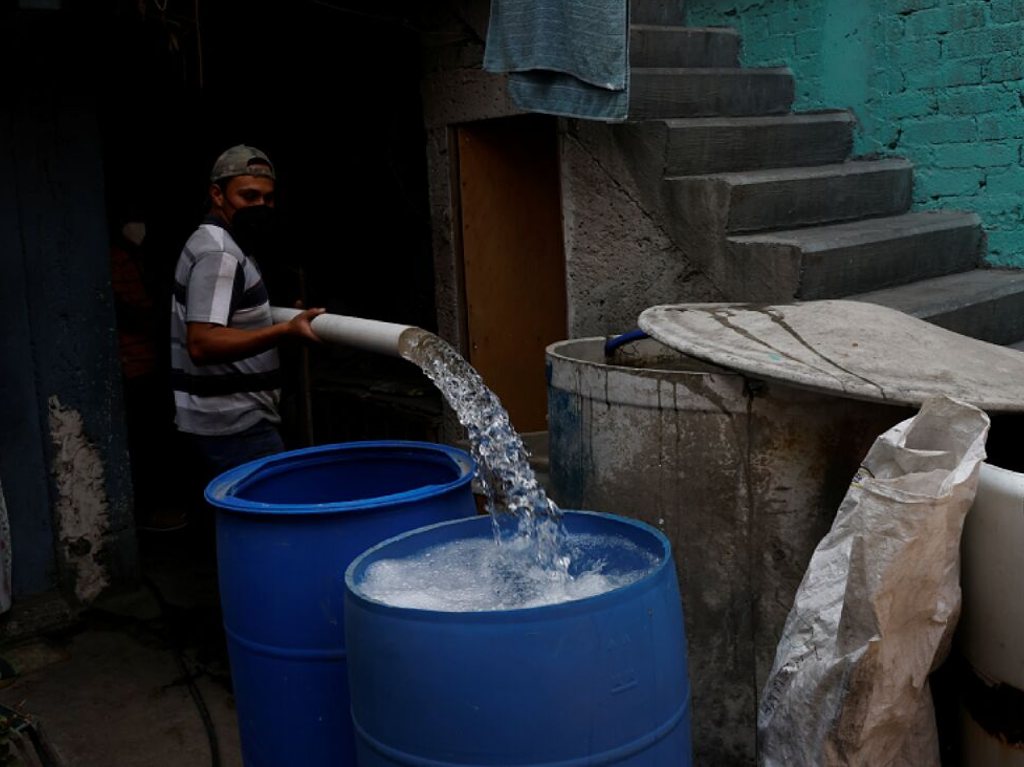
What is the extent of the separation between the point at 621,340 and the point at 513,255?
2.42 meters

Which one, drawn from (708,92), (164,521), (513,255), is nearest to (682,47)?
(708,92)

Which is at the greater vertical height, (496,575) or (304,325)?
(304,325)

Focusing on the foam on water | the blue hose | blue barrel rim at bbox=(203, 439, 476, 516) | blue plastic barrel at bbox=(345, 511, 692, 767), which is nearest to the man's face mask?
blue barrel rim at bbox=(203, 439, 476, 516)

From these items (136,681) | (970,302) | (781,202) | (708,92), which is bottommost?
(136,681)

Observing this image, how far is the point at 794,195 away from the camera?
4.43 m

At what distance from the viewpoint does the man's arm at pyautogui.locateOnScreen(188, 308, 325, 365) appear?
3.38 metres

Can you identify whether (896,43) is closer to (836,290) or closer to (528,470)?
(836,290)

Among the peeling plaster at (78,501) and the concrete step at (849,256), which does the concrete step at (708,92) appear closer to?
the concrete step at (849,256)

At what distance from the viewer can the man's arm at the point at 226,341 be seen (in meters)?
3.38

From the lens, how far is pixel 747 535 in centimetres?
267

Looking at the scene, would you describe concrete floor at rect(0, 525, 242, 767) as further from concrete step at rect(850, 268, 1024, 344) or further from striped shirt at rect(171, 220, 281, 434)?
concrete step at rect(850, 268, 1024, 344)

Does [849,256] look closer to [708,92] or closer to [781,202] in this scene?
[781,202]

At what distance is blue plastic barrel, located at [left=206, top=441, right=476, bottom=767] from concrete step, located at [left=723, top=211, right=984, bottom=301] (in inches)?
74.7

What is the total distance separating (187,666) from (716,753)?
7.18ft
